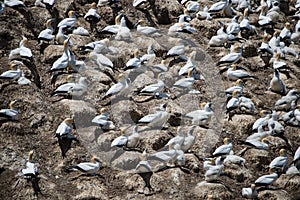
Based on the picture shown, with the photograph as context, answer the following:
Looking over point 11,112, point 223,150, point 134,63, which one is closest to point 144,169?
point 223,150

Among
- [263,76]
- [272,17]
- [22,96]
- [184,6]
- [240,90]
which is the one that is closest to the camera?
[22,96]

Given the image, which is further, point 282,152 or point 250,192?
point 282,152

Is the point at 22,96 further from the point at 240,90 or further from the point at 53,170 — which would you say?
the point at 240,90

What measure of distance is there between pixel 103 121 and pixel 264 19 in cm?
1042

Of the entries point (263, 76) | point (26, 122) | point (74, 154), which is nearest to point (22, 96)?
point (26, 122)

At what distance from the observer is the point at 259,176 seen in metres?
19.5

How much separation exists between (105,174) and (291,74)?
914 centimetres

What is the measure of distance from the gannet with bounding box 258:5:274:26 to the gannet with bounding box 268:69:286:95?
4.17m

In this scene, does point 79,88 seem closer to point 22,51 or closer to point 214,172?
point 22,51

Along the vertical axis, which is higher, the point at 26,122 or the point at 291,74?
the point at 26,122

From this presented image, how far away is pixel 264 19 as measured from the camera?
1073 inches

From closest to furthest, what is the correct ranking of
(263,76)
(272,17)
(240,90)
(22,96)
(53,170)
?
(53,170), (22,96), (240,90), (263,76), (272,17)

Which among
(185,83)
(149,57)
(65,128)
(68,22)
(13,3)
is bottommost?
(185,83)

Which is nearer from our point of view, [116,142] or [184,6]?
[116,142]
